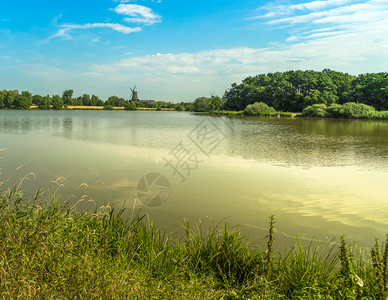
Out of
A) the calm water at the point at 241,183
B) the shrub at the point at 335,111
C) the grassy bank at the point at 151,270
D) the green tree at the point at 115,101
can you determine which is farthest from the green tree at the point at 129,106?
the grassy bank at the point at 151,270

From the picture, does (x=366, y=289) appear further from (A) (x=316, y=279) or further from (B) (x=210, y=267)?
(B) (x=210, y=267)

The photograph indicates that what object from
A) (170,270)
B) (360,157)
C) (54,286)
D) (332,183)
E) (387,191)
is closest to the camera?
(54,286)

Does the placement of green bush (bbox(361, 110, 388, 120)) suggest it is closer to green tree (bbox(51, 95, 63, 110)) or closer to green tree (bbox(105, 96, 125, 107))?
green tree (bbox(51, 95, 63, 110))

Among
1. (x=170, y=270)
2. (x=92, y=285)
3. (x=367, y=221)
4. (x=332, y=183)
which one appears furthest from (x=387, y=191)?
(x=92, y=285)

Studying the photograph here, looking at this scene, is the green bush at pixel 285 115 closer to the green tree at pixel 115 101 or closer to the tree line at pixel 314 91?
the tree line at pixel 314 91

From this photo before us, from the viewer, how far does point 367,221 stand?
18.5 ft

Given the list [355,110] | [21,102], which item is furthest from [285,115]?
[21,102]

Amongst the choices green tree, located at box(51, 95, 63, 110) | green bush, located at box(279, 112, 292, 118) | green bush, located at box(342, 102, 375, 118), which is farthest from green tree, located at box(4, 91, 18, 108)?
green bush, located at box(342, 102, 375, 118)

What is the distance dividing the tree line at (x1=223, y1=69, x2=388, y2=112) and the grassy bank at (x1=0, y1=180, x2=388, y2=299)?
198ft

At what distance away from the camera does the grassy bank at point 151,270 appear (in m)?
2.65

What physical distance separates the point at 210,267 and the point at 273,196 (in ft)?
12.8

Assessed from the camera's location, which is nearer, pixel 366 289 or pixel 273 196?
pixel 366 289

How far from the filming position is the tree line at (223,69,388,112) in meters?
56.2

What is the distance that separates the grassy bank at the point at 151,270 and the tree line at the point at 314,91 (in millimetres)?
60284
